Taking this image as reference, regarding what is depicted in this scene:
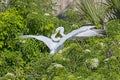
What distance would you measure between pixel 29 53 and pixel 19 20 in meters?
0.64

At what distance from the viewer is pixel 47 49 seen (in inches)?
309

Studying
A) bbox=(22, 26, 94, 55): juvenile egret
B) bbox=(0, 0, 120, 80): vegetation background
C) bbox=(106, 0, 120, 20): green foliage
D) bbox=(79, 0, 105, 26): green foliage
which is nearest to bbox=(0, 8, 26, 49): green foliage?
bbox=(0, 0, 120, 80): vegetation background

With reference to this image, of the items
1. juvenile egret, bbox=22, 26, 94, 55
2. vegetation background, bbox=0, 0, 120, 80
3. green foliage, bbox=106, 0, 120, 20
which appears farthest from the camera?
green foliage, bbox=106, 0, 120, 20

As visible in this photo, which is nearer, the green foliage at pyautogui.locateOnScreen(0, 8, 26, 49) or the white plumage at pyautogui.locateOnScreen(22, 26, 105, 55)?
the white plumage at pyautogui.locateOnScreen(22, 26, 105, 55)

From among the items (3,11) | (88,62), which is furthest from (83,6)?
(88,62)

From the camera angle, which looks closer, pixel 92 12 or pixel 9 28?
pixel 92 12

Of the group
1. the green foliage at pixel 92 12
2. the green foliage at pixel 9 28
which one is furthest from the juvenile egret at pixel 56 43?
the green foliage at pixel 9 28

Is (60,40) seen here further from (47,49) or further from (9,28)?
(9,28)

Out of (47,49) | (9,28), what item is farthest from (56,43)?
(9,28)

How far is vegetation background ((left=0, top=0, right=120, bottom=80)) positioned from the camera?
5.52 meters

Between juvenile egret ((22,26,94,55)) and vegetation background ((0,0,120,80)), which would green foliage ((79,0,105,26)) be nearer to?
vegetation background ((0,0,120,80))

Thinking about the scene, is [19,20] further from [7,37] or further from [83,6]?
[83,6]

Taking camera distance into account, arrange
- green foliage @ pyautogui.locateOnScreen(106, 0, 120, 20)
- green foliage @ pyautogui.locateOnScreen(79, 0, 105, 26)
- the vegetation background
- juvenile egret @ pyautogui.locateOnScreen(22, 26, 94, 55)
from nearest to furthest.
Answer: the vegetation background < juvenile egret @ pyautogui.locateOnScreen(22, 26, 94, 55) < green foliage @ pyautogui.locateOnScreen(79, 0, 105, 26) < green foliage @ pyautogui.locateOnScreen(106, 0, 120, 20)

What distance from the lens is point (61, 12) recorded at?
31.0 ft
